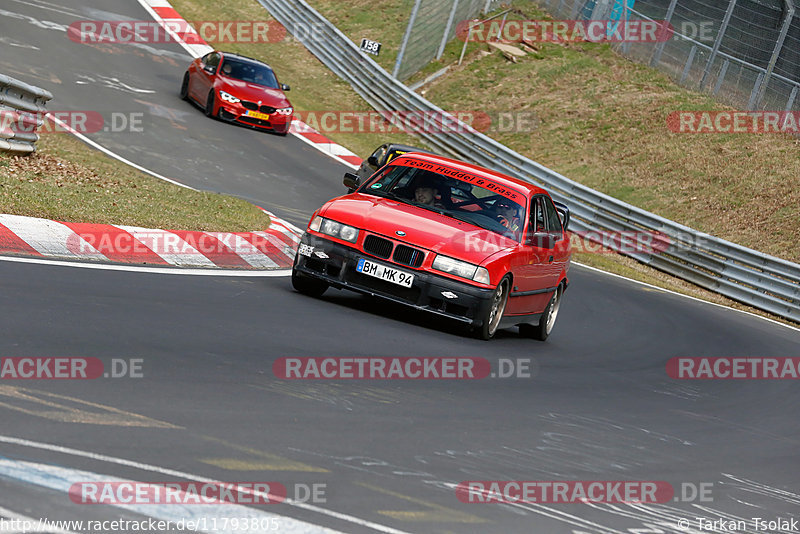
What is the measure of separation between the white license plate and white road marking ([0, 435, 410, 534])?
17.1 feet

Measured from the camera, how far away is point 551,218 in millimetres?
11992

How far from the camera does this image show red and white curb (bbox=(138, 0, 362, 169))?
2667 centimetres

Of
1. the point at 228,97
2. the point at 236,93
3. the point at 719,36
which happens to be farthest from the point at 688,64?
the point at 228,97

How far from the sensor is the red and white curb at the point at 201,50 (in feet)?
87.5

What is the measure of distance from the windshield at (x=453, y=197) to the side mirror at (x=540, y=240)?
15cm

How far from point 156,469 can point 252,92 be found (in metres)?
21.4

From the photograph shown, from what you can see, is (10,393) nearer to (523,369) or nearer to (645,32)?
(523,369)

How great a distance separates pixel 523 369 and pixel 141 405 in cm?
474

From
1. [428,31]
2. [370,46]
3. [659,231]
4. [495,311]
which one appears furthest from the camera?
[428,31]

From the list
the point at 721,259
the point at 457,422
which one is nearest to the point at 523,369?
the point at 457,422

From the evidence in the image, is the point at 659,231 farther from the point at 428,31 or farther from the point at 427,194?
the point at 428,31

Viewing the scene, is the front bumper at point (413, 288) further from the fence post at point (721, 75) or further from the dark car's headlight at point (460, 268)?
the fence post at point (721, 75)

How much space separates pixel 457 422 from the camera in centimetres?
702

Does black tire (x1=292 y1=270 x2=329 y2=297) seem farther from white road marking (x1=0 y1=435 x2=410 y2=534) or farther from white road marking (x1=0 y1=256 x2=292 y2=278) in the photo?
white road marking (x1=0 y1=435 x2=410 y2=534)
